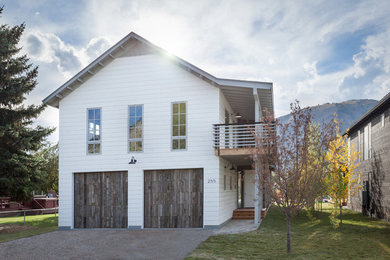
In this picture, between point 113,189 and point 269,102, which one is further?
point 269,102

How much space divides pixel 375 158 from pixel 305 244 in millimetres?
10135

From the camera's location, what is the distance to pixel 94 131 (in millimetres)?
16453

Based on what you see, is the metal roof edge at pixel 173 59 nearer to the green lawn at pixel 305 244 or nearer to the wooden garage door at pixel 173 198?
the wooden garage door at pixel 173 198

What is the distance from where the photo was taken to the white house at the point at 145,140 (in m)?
15.0

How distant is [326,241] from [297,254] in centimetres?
259

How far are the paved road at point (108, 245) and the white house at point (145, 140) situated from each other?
1205 mm

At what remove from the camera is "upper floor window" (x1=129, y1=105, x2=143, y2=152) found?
15.8 meters

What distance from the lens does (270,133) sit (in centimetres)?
981

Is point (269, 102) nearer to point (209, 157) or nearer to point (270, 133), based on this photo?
point (209, 157)

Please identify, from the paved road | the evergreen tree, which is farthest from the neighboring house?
the evergreen tree

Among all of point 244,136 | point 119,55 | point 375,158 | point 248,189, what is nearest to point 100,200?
point 119,55

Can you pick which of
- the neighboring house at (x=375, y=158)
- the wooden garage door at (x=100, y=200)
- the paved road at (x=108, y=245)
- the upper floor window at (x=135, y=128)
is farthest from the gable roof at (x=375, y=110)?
the wooden garage door at (x=100, y=200)

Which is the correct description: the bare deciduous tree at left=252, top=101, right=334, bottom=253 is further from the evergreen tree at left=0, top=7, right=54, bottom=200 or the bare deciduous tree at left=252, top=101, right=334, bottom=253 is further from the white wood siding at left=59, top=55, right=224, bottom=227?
the evergreen tree at left=0, top=7, right=54, bottom=200

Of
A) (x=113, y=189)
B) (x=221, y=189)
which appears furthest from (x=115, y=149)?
(x=221, y=189)
